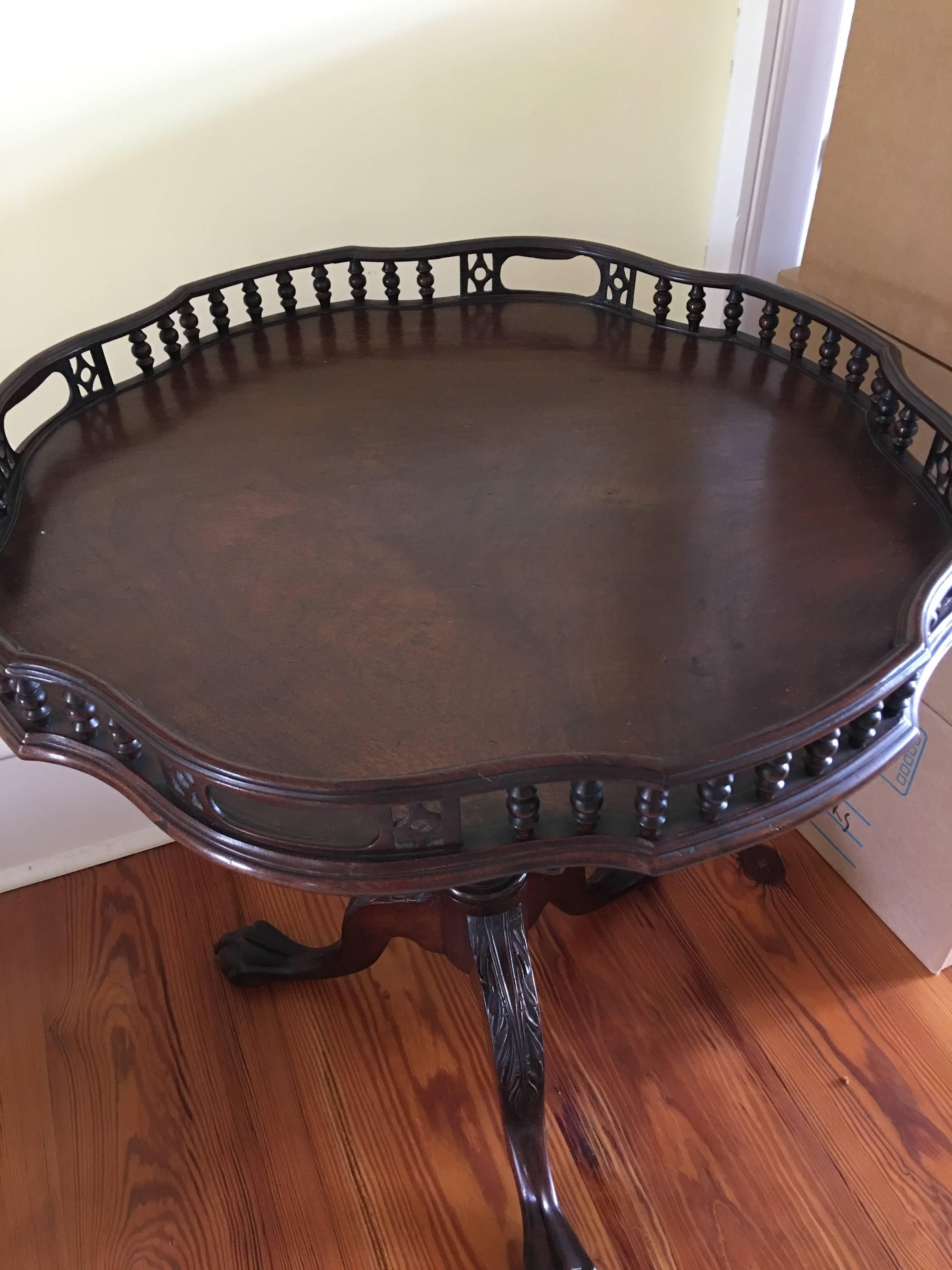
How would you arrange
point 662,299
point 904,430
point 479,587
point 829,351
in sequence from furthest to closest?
point 662,299
point 829,351
point 904,430
point 479,587

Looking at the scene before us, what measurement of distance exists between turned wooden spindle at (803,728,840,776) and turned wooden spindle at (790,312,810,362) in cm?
48

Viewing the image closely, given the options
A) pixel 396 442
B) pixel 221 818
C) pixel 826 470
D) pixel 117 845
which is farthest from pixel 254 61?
pixel 117 845

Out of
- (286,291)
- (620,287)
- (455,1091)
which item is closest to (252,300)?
(286,291)

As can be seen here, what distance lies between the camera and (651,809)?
0.53 metres

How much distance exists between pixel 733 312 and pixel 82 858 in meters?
1.04

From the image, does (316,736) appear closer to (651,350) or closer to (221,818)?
(221,818)

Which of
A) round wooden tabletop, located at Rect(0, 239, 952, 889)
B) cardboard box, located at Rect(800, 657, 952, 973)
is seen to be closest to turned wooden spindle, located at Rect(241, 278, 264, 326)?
round wooden tabletop, located at Rect(0, 239, 952, 889)

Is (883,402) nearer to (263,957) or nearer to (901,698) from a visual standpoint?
(901,698)

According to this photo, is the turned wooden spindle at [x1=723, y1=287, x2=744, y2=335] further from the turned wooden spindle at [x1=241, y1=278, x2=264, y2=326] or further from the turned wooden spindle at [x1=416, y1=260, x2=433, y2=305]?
the turned wooden spindle at [x1=241, y1=278, x2=264, y2=326]

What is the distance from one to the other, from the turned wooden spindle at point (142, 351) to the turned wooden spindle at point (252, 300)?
12 cm

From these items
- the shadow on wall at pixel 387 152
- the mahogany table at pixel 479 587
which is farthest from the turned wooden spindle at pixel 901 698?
the shadow on wall at pixel 387 152

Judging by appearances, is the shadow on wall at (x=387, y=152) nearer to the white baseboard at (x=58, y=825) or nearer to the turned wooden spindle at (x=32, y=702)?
the white baseboard at (x=58, y=825)

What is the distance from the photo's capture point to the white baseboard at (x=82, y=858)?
4.15ft

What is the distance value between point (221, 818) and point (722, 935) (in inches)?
32.3
